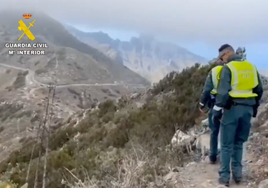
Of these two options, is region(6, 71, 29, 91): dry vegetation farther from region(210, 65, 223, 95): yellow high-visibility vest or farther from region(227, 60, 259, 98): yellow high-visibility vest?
region(227, 60, 259, 98): yellow high-visibility vest

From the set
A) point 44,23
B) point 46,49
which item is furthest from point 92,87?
point 44,23

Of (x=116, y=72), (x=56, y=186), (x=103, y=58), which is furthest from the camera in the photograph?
(x=103, y=58)

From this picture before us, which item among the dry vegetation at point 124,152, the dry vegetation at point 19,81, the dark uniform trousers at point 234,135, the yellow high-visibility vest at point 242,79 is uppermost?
the yellow high-visibility vest at point 242,79

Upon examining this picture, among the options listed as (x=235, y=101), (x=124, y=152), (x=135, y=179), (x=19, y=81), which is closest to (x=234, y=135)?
(x=235, y=101)

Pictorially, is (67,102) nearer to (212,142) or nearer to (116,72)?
(212,142)

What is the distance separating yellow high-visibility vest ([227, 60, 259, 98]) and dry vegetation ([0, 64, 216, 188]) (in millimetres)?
1528

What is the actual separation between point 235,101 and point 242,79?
303 millimetres

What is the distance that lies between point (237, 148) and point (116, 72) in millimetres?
110644

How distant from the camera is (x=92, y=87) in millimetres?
70312

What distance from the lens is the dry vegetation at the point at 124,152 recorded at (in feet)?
18.1

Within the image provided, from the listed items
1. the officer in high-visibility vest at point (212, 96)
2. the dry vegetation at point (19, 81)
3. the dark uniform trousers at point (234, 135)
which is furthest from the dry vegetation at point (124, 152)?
the dry vegetation at point (19, 81)

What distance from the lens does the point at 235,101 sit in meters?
5.02

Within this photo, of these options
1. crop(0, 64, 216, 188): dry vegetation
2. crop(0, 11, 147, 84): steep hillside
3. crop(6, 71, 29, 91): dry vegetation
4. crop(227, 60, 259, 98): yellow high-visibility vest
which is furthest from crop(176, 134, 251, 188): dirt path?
crop(6, 71, 29, 91): dry vegetation

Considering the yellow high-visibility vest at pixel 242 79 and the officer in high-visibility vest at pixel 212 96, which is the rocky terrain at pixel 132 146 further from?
the yellow high-visibility vest at pixel 242 79
